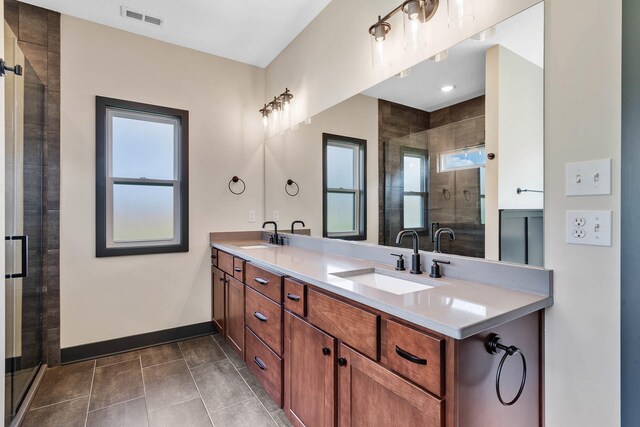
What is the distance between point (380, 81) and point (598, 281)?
1462mm

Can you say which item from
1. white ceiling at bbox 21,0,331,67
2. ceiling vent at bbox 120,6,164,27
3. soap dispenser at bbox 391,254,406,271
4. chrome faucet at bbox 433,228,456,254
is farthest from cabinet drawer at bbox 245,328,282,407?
ceiling vent at bbox 120,6,164,27

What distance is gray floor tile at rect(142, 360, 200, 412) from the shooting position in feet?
6.52

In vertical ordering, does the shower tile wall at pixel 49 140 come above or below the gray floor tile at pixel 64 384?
above

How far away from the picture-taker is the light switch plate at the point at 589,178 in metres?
1.04

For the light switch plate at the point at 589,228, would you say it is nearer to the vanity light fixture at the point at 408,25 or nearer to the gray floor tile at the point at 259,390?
the vanity light fixture at the point at 408,25

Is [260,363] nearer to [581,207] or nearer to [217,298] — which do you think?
[217,298]

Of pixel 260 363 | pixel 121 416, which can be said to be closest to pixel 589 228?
pixel 260 363

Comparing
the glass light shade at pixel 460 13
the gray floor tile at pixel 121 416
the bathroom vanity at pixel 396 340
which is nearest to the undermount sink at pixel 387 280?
the bathroom vanity at pixel 396 340

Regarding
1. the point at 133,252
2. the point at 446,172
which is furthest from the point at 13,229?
the point at 446,172

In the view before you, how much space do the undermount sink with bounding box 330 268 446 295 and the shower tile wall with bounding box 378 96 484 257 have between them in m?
0.21

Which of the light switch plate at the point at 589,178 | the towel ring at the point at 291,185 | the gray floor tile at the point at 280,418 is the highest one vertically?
the towel ring at the point at 291,185

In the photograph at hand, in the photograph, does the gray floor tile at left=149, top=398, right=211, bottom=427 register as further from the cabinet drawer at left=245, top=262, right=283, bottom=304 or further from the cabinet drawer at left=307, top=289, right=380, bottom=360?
the cabinet drawer at left=307, top=289, right=380, bottom=360

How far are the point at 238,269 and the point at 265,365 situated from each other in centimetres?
73

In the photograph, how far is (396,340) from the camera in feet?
3.52
